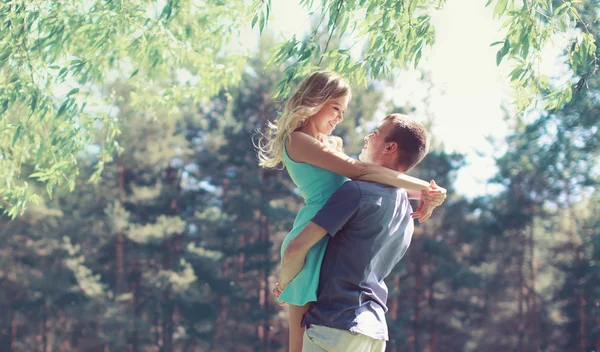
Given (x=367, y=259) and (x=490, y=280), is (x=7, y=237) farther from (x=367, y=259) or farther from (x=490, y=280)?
(x=367, y=259)

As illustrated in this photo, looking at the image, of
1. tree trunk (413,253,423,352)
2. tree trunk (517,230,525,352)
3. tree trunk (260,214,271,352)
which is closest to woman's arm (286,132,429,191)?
tree trunk (260,214,271,352)

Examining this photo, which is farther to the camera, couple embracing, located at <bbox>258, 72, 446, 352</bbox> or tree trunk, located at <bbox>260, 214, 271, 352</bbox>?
tree trunk, located at <bbox>260, 214, 271, 352</bbox>

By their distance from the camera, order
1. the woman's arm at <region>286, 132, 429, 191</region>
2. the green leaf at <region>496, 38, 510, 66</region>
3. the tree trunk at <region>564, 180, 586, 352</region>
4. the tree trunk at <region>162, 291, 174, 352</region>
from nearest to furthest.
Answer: the woman's arm at <region>286, 132, 429, 191</region>, the green leaf at <region>496, 38, 510, 66</region>, the tree trunk at <region>564, 180, 586, 352</region>, the tree trunk at <region>162, 291, 174, 352</region>

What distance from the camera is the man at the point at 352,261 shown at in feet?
6.69

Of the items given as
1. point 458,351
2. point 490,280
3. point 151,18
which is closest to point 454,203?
point 490,280

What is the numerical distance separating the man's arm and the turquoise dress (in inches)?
1.0

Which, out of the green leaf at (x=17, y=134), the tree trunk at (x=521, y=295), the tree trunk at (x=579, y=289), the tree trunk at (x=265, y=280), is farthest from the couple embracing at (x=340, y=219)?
the tree trunk at (x=521, y=295)

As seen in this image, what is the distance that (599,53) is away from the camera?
9461 mm

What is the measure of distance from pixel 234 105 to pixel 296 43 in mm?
16989

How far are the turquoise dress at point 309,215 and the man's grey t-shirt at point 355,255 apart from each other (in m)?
0.03

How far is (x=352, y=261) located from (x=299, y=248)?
16 centimetres

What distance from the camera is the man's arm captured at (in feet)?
6.71

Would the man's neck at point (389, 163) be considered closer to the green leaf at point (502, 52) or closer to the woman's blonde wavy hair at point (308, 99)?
the woman's blonde wavy hair at point (308, 99)

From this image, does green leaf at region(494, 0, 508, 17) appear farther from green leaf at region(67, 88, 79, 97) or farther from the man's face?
green leaf at region(67, 88, 79, 97)
